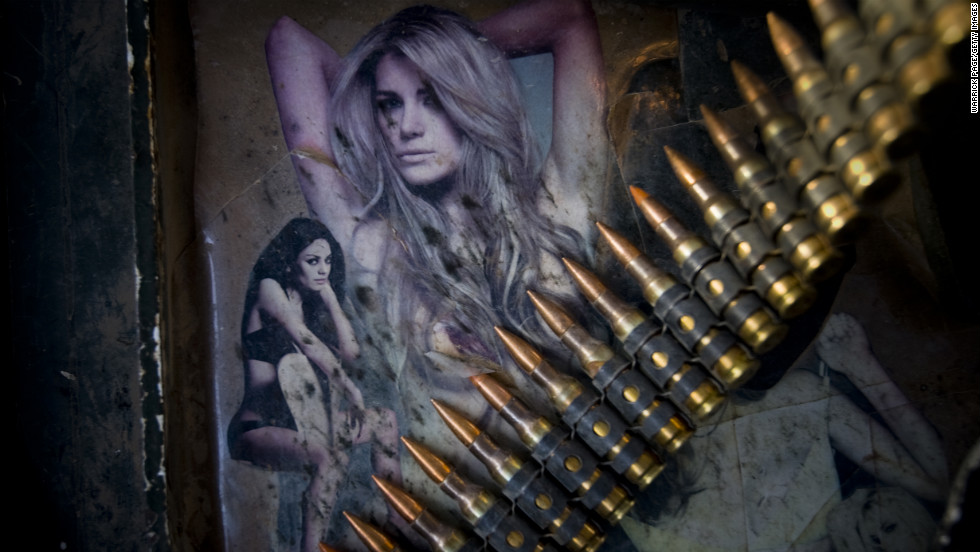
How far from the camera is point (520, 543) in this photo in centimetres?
199

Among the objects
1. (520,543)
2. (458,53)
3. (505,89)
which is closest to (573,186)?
(505,89)

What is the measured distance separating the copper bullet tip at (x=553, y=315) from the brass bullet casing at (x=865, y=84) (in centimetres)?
101

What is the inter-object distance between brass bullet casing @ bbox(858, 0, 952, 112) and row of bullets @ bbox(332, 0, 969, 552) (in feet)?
0.33

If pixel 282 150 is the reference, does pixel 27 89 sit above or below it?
above

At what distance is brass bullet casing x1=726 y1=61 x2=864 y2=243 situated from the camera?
170 centimetres

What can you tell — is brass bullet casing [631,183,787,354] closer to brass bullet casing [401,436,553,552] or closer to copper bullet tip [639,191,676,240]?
copper bullet tip [639,191,676,240]

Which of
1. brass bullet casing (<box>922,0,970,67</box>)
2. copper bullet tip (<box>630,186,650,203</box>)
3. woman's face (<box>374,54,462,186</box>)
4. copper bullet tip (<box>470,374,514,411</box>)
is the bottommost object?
copper bullet tip (<box>470,374,514,411</box>)

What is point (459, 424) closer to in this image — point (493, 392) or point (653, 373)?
point (493, 392)

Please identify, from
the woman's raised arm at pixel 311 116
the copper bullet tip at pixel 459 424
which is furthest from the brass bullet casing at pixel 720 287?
the woman's raised arm at pixel 311 116

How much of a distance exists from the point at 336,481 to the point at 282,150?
4.13 feet

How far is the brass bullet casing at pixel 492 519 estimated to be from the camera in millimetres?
1997

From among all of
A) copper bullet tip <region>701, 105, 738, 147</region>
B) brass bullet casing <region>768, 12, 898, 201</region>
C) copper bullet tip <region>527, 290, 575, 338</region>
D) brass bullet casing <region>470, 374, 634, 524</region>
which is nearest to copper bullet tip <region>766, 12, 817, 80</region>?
brass bullet casing <region>768, 12, 898, 201</region>

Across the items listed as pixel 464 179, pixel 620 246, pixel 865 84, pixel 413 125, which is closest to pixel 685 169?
pixel 620 246

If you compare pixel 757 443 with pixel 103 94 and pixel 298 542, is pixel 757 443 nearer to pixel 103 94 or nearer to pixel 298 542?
pixel 298 542
